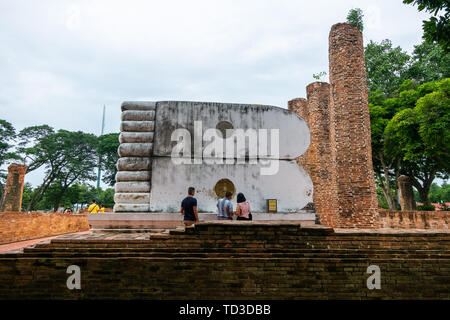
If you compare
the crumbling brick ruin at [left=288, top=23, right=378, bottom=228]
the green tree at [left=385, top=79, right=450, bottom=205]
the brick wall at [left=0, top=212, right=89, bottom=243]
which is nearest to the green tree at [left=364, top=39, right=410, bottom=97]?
the green tree at [left=385, top=79, right=450, bottom=205]

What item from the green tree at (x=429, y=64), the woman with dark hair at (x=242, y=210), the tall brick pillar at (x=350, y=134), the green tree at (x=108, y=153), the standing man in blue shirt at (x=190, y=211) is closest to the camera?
the standing man in blue shirt at (x=190, y=211)

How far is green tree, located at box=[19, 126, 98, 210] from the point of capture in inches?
885

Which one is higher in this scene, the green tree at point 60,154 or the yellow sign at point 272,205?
the green tree at point 60,154

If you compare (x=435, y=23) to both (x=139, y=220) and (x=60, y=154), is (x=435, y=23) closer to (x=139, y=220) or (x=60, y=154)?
(x=139, y=220)

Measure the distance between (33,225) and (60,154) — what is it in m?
15.2

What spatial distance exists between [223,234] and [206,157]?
8.75 ft

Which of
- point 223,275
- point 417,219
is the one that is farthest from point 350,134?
point 223,275

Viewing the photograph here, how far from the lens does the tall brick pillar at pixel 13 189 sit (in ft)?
49.8

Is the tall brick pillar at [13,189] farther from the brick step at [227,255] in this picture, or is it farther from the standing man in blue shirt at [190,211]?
the standing man in blue shirt at [190,211]

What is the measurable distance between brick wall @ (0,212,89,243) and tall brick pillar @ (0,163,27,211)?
437 centimetres

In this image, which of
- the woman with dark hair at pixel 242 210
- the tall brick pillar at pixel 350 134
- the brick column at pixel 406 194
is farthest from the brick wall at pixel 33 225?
the brick column at pixel 406 194

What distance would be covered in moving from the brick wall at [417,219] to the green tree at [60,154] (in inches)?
858
